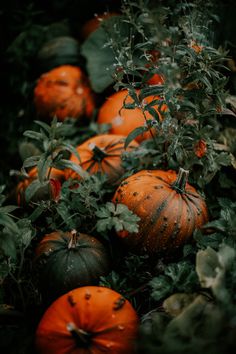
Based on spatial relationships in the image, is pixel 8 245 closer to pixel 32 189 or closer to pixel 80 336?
pixel 32 189

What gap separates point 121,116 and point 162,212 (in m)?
1.10

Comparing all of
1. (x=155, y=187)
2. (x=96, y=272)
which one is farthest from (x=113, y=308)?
(x=155, y=187)

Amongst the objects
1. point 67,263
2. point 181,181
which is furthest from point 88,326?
point 181,181

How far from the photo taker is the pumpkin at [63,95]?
3172mm

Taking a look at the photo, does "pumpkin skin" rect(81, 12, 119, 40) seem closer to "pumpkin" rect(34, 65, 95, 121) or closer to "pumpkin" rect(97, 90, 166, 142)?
"pumpkin" rect(34, 65, 95, 121)

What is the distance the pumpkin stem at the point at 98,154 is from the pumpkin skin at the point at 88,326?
0.90 meters

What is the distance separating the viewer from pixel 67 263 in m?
1.85

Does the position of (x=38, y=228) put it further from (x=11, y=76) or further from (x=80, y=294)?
(x=11, y=76)

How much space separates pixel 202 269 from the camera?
5.23 feet

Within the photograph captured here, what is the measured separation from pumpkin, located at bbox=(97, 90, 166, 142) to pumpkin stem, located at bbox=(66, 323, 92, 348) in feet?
4.77

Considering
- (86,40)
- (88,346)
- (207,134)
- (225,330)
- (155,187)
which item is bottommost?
(88,346)

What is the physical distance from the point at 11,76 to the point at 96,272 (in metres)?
2.20

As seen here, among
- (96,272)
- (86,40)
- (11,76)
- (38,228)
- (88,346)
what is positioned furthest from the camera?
(11,76)

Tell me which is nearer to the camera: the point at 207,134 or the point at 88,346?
the point at 88,346
